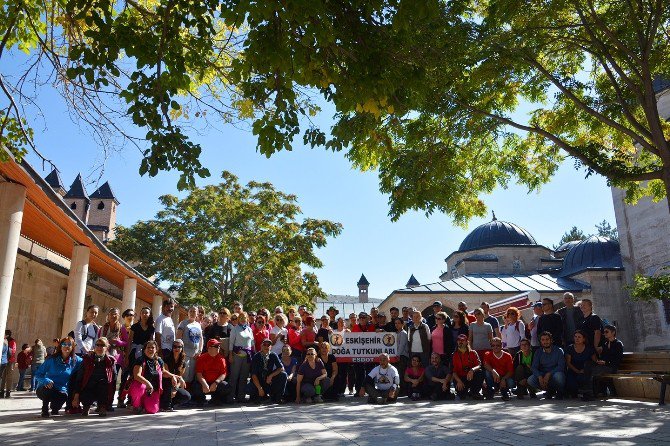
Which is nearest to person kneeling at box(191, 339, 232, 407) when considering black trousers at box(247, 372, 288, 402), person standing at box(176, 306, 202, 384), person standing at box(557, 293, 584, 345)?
person standing at box(176, 306, 202, 384)

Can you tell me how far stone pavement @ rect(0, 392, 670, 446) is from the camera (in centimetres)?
580

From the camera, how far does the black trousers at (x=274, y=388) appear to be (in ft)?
35.7

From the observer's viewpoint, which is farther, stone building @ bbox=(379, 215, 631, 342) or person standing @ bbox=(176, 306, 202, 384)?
stone building @ bbox=(379, 215, 631, 342)

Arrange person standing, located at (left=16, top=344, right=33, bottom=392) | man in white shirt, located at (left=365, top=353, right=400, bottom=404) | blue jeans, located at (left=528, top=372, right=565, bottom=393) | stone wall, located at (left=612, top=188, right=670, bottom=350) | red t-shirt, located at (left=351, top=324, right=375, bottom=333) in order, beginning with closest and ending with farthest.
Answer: blue jeans, located at (left=528, top=372, right=565, bottom=393)
man in white shirt, located at (left=365, top=353, right=400, bottom=404)
red t-shirt, located at (left=351, top=324, right=375, bottom=333)
person standing, located at (left=16, top=344, right=33, bottom=392)
stone wall, located at (left=612, top=188, right=670, bottom=350)

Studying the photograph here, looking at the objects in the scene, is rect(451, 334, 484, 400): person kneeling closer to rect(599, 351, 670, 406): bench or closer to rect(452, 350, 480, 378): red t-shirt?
rect(452, 350, 480, 378): red t-shirt

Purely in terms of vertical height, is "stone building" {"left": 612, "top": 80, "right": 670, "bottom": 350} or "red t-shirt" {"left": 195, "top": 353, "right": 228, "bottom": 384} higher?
"stone building" {"left": 612, "top": 80, "right": 670, "bottom": 350}

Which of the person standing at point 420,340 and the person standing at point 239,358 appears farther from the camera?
the person standing at point 420,340

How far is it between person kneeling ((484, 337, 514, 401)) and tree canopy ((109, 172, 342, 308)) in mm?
16790

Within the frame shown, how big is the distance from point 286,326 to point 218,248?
15.7 m

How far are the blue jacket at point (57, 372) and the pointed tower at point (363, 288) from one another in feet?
228

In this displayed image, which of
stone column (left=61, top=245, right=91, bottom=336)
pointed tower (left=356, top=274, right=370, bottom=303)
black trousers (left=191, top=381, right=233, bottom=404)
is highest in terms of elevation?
pointed tower (left=356, top=274, right=370, bottom=303)

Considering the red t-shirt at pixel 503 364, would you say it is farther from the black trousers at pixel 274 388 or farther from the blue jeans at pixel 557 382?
the black trousers at pixel 274 388

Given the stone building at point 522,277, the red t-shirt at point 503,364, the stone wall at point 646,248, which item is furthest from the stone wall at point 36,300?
the stone wall at point 646,248

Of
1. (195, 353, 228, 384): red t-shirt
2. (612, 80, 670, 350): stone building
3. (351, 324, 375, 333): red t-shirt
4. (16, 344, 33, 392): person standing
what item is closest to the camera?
(195, 353, 228, 384): red t-shirt
